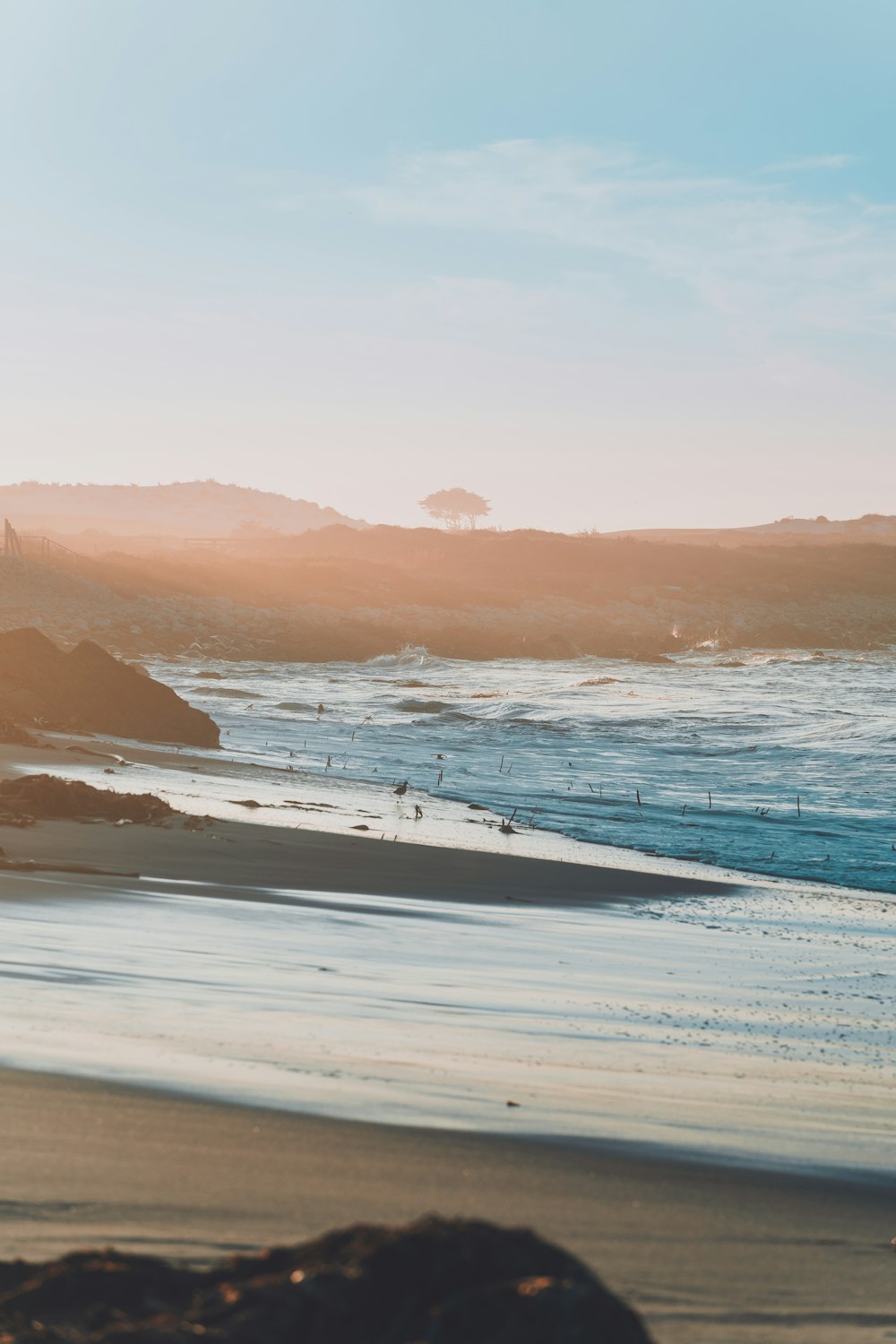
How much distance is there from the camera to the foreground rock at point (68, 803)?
8.67 metres

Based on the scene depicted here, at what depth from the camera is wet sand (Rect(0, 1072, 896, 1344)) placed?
1982mm

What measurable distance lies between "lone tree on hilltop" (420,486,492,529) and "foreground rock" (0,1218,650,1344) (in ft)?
453

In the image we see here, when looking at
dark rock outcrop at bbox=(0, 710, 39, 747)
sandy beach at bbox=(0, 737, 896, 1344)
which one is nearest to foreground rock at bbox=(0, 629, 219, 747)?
dark rock outcrop at bbox=(0, 710, 39, 747)

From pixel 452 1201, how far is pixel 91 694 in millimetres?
16151

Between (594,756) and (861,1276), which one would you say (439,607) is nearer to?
(594,756)

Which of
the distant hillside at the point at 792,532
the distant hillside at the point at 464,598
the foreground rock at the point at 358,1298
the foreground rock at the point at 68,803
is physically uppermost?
the distant hillside at the point at 792,532

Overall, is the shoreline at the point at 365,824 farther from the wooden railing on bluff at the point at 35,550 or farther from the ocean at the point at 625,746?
the wooden railing on bluff at the point at 35,550

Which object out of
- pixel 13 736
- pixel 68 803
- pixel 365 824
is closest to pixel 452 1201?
pixel 68 803

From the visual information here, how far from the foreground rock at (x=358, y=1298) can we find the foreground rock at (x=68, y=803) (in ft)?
23.9

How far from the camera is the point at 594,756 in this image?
2195 cm

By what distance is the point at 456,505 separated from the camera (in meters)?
140

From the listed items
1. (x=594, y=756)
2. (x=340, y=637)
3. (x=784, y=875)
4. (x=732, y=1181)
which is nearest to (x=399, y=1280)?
(x=732, y=1181)

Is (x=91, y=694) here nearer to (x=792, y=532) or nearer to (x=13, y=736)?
(x=13, y=736)

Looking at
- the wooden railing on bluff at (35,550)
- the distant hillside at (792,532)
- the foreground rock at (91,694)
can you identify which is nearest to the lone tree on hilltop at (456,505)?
the distant hillside at (792,532)
